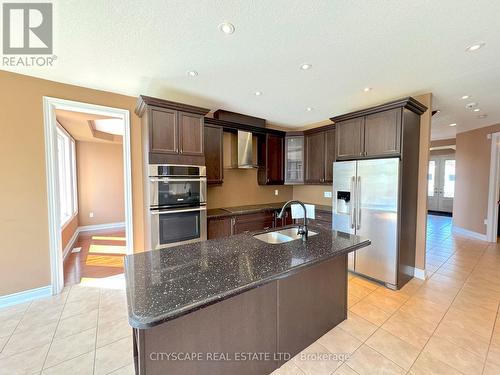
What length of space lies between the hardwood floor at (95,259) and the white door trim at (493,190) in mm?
7590

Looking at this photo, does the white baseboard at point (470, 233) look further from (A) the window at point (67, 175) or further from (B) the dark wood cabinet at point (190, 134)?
(A) the window at point (67, 175)

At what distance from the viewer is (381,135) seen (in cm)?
293

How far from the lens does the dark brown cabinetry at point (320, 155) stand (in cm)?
410

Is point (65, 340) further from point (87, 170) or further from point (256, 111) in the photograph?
point (87, 170)

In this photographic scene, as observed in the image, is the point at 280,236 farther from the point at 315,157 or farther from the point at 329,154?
the point at 315,157

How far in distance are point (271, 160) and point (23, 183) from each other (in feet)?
12.2

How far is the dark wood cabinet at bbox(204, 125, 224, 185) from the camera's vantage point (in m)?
3.59

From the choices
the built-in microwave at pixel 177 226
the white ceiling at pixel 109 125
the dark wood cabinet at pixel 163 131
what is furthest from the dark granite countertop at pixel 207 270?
the white ceiling at pixel 109 125

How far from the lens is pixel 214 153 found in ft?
12.0

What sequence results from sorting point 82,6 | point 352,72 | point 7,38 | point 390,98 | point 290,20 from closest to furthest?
point 82,6
point 290,20
point 7,38
point 352,72
point 390,98

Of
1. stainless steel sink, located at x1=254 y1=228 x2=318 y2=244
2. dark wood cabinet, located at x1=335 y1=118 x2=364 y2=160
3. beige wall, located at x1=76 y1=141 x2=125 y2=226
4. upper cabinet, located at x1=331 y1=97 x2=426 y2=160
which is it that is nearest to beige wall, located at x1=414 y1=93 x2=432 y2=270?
upper cabinet, located at x1=331 y1=97 x2=426 y2=160

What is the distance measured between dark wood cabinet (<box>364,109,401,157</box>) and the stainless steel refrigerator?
0.48 feet

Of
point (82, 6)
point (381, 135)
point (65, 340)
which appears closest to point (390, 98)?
point (381, 135)

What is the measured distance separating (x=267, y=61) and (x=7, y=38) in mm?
2364
